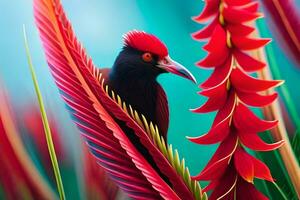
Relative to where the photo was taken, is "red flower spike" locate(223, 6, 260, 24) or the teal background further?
the teal background

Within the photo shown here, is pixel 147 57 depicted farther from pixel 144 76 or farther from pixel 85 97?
pixel 85 97

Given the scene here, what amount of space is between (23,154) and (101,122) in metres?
0.25

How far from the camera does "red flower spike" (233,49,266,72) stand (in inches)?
50.4

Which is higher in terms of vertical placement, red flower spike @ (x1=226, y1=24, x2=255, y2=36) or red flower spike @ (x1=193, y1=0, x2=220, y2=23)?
red flower spike @ (x1=193, y1=0, x2=220, y2=23)

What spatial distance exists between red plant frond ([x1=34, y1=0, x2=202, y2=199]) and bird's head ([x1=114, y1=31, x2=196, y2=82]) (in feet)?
0.31

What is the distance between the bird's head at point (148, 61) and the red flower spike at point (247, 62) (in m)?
0.15

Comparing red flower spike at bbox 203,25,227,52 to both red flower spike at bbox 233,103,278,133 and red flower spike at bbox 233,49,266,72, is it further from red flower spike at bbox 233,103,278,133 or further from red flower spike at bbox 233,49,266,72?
red flower spike at bbox 233,103,278,133

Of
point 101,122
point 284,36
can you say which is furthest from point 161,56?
point 284,36

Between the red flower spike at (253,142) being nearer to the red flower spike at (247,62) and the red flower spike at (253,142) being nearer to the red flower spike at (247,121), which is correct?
the red flower spike at (247,121)

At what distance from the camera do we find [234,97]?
1279 mm

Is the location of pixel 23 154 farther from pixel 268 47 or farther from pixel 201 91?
pixel 268 47

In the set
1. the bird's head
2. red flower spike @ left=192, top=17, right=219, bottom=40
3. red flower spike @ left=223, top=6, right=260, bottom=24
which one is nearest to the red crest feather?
the bird's head

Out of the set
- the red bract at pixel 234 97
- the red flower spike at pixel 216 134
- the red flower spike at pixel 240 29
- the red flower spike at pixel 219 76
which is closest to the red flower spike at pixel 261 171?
the red bract at pixel 234 97

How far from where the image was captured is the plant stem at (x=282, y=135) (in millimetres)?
1336
